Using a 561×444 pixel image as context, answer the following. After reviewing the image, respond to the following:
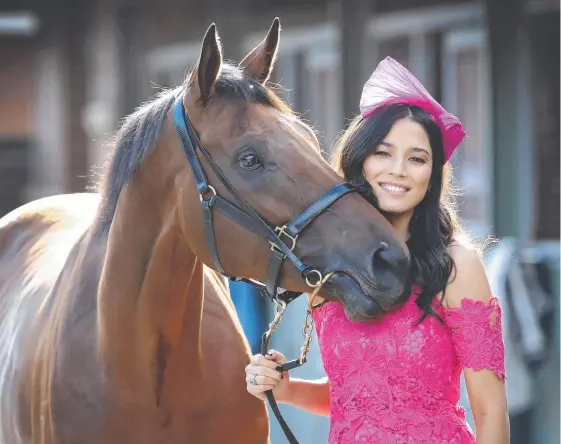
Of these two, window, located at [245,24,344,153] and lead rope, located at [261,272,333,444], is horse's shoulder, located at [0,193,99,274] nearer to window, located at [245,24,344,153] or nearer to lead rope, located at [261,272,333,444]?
lead rope, located at [261,272,333,444]

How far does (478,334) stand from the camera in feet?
7.46

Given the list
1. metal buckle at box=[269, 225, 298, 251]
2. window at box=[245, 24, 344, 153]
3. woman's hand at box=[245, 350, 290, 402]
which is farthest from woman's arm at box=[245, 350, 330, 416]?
window at box=[245, 24, 344, 153]

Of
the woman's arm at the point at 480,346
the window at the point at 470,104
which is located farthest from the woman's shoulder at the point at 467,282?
the window at the point at 470,104

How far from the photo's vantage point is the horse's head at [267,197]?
221 centimetres

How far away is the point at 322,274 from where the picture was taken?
2.29 metres

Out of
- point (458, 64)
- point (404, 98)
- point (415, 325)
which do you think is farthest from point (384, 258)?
point (458, 64)

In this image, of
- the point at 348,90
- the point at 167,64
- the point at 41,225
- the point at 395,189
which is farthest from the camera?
the point at 167,64

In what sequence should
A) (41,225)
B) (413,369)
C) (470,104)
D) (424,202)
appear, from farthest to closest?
(470,104) < (41,225) < (424,202) < (413,369)

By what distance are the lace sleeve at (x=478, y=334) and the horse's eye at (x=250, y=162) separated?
58 cm

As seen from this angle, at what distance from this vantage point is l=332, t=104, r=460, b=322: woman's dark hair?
2.33 meters

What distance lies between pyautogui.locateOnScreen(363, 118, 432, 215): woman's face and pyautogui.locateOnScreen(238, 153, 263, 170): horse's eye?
30 cm

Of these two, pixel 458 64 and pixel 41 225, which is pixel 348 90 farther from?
pixel 41 225

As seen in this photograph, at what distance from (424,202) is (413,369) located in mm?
458

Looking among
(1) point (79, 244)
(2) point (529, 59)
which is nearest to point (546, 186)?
(2) point (529, 59)
